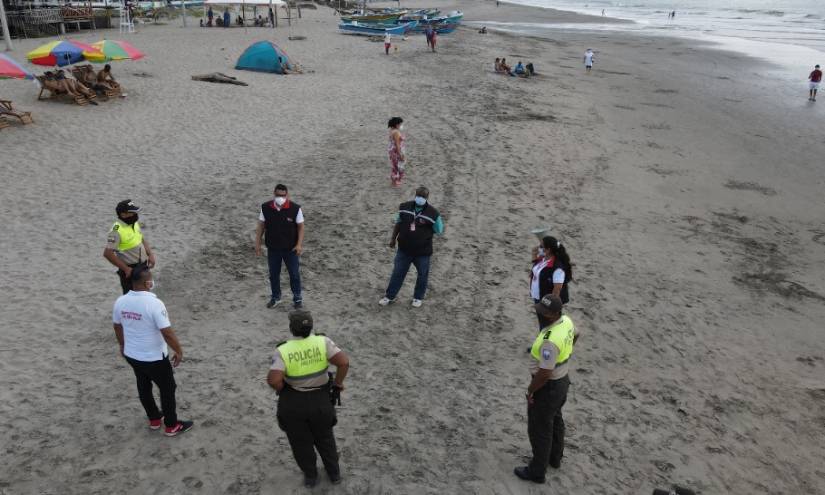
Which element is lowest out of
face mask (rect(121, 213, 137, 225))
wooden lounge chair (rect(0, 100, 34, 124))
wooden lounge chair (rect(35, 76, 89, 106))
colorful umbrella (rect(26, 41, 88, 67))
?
face mask (rect(121, 213, 137, 225))

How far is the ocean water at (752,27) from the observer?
39.5 metres

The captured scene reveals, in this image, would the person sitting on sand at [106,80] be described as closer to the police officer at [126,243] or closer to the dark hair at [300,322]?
the police officer at [126,243]

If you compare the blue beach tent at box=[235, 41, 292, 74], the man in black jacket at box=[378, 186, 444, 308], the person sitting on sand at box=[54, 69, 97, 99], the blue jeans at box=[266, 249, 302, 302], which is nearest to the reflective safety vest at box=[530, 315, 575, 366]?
the man in black jacket at box=[378, 186, 444, 308]

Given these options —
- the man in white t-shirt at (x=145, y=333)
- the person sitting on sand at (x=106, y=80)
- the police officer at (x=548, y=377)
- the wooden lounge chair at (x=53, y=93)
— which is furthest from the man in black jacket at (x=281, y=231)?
the person sitting on sand at (x=106, y=80)

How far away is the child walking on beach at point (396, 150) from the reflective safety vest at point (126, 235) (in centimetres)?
588

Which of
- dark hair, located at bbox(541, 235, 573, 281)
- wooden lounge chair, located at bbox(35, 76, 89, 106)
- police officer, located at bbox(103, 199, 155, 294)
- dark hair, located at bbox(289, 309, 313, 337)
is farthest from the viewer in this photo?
wooden lounge chair, located at bbox(35, 76, 89, 106)

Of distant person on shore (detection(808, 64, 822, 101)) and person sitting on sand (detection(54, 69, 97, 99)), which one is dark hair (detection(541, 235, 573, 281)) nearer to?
person sitting on sand (detection(54, 69, 97, 99))

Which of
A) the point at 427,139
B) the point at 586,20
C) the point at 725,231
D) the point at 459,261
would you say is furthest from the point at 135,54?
the point at 586,20

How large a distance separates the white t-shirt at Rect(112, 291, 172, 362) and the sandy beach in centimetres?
116

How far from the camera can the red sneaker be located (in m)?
5.46

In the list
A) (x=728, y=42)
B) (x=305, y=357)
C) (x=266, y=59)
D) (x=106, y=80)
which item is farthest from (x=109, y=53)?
(x=728, y=42)

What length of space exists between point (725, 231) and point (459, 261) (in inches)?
249

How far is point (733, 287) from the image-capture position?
9.53 m

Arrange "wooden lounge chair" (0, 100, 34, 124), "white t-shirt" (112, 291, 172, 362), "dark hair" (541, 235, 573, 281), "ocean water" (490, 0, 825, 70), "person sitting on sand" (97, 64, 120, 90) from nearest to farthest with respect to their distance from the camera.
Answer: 1. "white t-shirt" (112, 291, 172, 362)
2. "dark hair" (541, 235, 573, 281)
3. "wooden lounge chair" (0, 100, 34, 124)
4. "person sitting on sand" (97, 64, 120, 90)
5. "ocean water" (490, 0, 825, 70)
